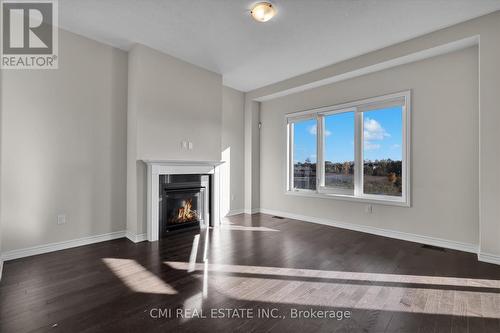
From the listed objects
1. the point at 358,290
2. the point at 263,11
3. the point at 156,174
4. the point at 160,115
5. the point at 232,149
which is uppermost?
the point at 263,11

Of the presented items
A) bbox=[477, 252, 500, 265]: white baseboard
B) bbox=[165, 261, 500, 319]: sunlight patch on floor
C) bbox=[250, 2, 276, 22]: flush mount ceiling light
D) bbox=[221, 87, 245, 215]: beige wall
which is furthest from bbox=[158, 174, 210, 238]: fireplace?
bbox=[477, 252, 500, 265]: white baseboard

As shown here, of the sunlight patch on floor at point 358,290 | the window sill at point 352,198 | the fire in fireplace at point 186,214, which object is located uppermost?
the window sill at point 352,198

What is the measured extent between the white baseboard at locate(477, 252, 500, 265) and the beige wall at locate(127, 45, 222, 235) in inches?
162

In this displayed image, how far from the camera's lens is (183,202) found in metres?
4.12

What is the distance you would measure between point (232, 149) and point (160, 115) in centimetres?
202

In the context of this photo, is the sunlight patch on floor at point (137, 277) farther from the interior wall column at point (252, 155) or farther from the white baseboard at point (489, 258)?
the white baseboard at point (489, 258)

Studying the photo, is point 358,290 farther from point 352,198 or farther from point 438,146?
point 438,146

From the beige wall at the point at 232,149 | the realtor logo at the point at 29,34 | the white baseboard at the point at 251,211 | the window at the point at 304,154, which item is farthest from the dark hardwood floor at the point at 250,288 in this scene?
the realtor logo at the point at 29,34

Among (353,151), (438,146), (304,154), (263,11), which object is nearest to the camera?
(263,11)

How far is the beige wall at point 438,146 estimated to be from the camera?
10.4ft

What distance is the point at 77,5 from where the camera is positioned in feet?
8.87

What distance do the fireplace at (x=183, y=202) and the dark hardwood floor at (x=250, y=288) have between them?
495 millimetres

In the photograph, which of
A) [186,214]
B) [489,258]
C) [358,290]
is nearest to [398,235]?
[489,258]

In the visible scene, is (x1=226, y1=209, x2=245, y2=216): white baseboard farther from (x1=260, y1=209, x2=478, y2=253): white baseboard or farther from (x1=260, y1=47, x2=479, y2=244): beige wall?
(x1=260, y1=47, x2=479, y2=244): beige wall
